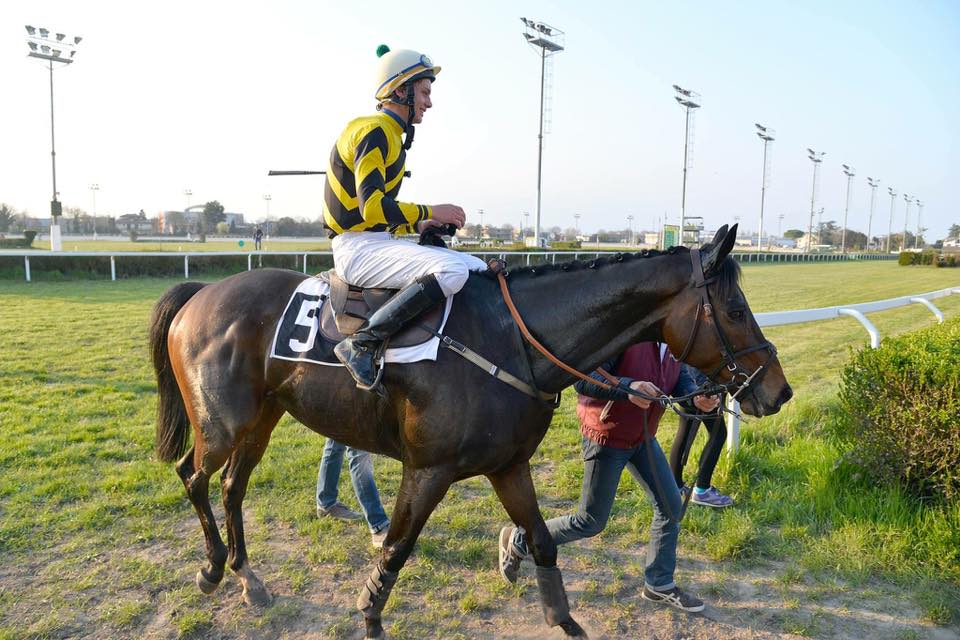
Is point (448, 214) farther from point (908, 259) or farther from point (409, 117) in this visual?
point (908, 259)

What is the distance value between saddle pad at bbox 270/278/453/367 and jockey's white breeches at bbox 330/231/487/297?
29 cm

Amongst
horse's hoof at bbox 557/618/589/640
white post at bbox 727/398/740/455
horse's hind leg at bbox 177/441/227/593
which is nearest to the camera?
horse's hoof at bbox 557/618/589/640

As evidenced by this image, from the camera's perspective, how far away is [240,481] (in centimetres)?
360

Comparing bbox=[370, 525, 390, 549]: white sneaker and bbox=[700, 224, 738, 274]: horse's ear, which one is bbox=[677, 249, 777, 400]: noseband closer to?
bbox=[700, 224, 738, 274]: horse's ear

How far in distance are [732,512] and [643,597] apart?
3.67 ft

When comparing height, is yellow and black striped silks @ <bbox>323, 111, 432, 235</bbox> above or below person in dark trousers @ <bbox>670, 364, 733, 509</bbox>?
above

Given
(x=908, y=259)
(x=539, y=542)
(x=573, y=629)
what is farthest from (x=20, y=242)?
(x=908, y=259)

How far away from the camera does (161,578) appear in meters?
3.37

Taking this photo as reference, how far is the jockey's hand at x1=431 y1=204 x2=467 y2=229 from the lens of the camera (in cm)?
292

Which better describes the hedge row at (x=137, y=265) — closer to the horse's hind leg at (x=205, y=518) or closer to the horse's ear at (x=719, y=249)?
the horse's hind leg at (x=205, y=518)

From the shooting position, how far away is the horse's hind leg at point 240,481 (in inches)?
132

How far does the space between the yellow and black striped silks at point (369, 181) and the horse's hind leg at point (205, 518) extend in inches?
60.8

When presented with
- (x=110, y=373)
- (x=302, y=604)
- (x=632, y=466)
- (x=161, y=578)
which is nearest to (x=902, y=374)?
(x=632, y=466)

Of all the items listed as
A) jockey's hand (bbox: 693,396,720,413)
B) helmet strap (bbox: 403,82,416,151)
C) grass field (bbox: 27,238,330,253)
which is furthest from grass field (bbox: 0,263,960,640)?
grass field (bbox: 27,238,330,253)
